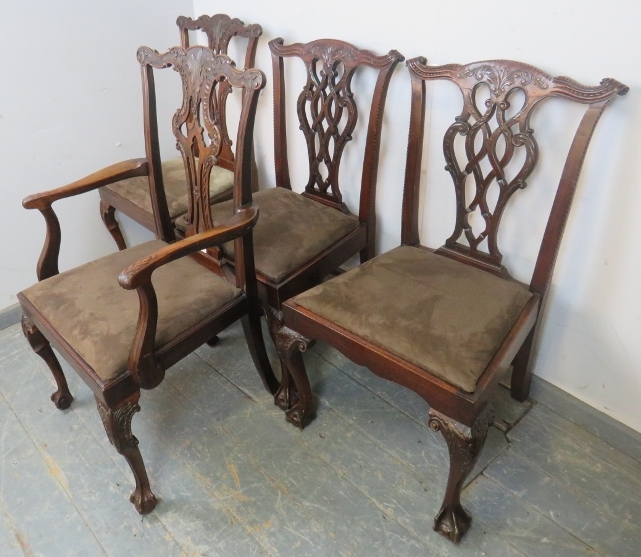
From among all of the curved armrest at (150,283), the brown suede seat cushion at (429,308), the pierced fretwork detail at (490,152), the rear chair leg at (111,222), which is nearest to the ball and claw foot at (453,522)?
the brown suede seat cushion at (429,308)

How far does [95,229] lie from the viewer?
2.14 m

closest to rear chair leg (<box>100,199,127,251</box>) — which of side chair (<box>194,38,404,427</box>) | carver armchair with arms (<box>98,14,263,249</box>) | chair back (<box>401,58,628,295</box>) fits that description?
carver armchair with arms (<box>98,14,263,249</box>)

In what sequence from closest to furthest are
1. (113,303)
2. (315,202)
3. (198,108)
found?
(113,303)
(198,108)
(315,202)

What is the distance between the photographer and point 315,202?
175 cm

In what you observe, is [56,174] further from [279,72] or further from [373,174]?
[373,174]

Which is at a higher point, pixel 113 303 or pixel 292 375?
pixel 113 303

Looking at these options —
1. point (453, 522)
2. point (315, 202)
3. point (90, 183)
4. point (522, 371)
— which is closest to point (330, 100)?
point (315, 202)

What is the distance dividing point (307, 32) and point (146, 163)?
2.29 ft

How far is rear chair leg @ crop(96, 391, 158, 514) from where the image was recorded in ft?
3.93

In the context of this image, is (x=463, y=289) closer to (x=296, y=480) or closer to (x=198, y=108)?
(x=296, y=480)

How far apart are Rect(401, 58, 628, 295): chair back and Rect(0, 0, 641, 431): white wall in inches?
2.9

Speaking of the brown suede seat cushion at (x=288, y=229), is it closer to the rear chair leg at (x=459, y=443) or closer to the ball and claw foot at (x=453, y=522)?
the rear chair leg at (x=459, y=443)

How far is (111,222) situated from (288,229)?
95 centimetres

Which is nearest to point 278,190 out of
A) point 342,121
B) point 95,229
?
point 342,121
